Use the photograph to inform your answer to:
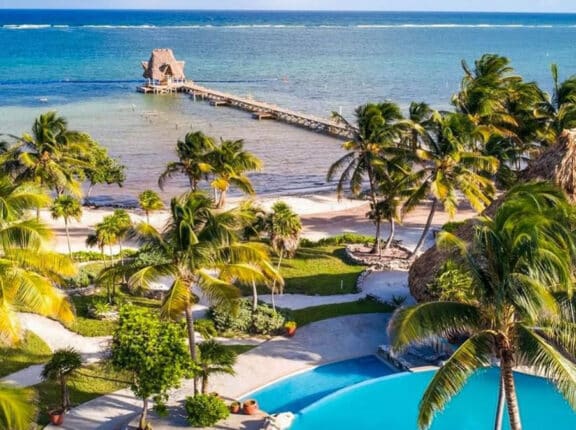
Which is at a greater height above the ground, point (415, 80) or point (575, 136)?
point (415, 80)

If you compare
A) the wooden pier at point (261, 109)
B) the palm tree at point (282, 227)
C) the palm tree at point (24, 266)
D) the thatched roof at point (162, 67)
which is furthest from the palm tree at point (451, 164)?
the thatched roof at point (162, 67)

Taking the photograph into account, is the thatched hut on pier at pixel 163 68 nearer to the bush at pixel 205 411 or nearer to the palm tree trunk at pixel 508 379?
the bush at pixel 205 411

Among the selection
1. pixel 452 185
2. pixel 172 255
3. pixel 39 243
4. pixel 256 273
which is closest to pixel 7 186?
pixel 39 243

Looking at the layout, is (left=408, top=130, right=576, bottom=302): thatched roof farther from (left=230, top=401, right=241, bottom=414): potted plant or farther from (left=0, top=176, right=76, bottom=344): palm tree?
(left=0, top=176, right=76, bottom=344): palm tree

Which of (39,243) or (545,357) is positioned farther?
(39,243)

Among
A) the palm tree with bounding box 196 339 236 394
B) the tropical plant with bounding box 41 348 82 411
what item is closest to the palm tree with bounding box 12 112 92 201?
the tropical plant with bounding box 41 348 82 411

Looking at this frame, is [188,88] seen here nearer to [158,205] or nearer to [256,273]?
[158,205]
